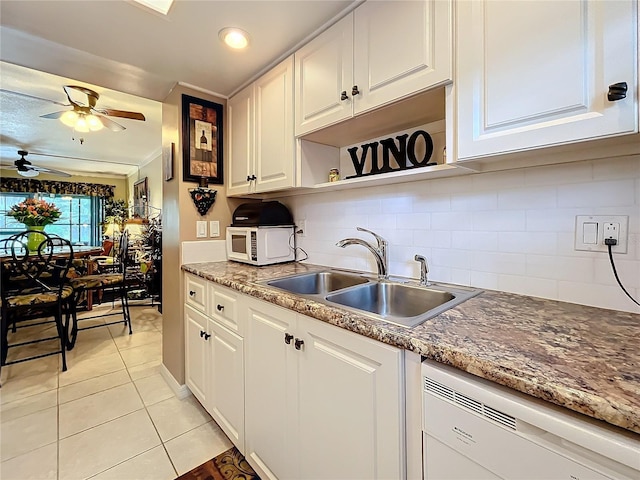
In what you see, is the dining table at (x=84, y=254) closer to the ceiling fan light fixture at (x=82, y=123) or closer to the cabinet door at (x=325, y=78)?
the ceiling fan light fixture at (x=82, y=123)

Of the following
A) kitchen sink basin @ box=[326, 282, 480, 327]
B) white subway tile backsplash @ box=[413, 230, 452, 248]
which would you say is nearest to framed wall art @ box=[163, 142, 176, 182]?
kitchen sink basin @ box=[326, 282, 480, 327]

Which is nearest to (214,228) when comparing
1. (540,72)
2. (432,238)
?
(432,238)

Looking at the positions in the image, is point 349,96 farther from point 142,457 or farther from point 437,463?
point 142,457

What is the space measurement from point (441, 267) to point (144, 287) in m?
4.66

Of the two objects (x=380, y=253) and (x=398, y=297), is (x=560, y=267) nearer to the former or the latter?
(x=398, y=297)

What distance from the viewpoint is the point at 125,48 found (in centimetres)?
162

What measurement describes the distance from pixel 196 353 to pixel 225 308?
0.56m

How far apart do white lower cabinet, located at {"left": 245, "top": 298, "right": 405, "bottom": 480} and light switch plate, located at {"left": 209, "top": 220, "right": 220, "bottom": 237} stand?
1004mm

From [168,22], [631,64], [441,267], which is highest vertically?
[168,22]

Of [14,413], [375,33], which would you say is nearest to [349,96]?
[375,33]

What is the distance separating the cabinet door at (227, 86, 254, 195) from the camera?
197 centimetres

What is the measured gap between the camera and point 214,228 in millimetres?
2176

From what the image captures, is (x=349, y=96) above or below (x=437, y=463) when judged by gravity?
above

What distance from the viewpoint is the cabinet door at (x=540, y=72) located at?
2.40ft
